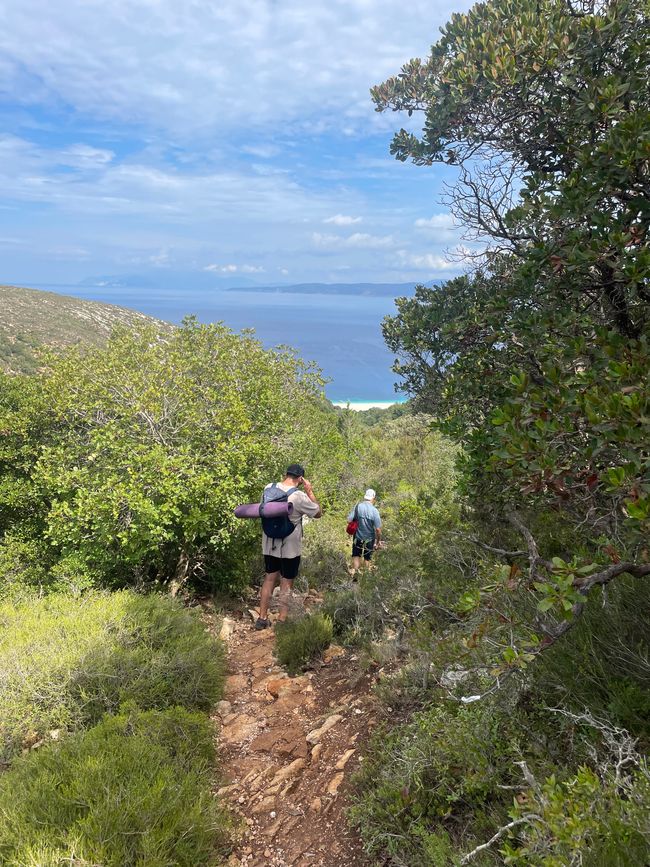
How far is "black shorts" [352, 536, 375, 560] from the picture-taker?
9.46 m

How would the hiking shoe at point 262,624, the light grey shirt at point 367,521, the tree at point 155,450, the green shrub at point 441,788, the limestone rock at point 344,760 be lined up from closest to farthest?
the green shrub at point 441,788 < the limestone rock at point 344,760 < the hiking shoe at point 262,624 < the tree at point 155,450 < the light grey shirt at point 367,521

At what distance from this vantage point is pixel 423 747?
3.20 metres

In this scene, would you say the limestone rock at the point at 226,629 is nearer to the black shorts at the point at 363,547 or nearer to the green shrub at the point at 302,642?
the green shrub at the point at 302,642

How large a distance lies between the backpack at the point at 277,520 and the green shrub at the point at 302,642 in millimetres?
1134

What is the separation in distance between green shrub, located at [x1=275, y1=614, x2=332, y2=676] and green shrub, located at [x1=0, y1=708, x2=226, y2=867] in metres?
2.10

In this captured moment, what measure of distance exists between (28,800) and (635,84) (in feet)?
19.7

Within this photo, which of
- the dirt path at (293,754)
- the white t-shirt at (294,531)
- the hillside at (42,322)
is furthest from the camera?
the hillside at (42,322)

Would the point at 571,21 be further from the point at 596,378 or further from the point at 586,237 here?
the point at 596,378

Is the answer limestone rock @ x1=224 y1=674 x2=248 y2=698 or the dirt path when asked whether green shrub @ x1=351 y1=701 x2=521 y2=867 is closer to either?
the dirt path

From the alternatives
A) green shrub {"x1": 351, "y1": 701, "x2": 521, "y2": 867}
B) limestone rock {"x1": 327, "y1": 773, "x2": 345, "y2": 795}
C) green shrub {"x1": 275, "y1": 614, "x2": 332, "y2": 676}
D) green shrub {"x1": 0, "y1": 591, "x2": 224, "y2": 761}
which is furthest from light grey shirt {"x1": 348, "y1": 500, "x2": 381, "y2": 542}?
green shrub {"x1": 351, "y1": 701, "x2": 521, "y2": 867}

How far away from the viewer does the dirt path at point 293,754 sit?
3307 millimetres

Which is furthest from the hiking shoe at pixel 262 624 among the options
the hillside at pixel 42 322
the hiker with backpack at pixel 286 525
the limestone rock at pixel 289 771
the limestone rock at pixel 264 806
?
the hillside at pixel 42 322

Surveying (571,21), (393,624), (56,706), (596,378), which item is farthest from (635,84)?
(56,706)

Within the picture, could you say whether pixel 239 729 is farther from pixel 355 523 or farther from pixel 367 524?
pixel 355 523
